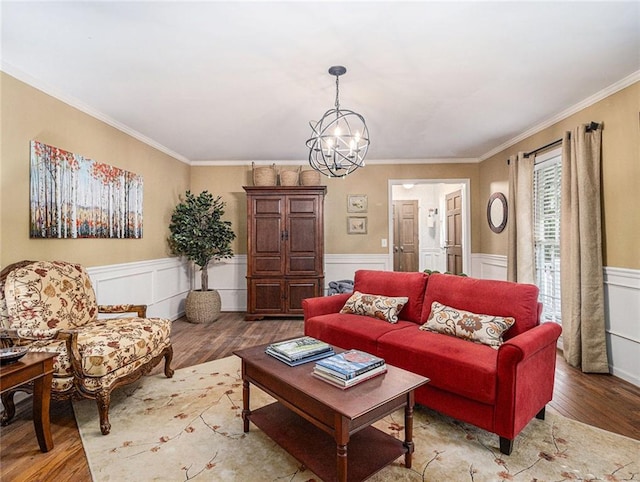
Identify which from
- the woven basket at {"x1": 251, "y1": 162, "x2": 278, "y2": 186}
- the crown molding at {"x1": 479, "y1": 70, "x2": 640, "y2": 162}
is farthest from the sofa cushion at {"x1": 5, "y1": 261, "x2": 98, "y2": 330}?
the crown molding at {"x1": 479, "y1": 70, "x2": 640, "y2": 162}

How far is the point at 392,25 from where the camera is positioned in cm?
206

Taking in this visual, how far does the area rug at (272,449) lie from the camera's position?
1754 mm

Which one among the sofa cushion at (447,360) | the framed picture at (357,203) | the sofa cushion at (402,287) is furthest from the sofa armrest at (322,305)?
the framed picture at (357,203)

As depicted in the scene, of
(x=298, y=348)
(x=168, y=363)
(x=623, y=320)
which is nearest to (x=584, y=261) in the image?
(x=623, y=320)

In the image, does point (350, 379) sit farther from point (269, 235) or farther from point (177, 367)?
point (269, 235)

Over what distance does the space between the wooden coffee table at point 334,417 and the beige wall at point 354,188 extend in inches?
149

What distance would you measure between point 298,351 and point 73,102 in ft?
10.1

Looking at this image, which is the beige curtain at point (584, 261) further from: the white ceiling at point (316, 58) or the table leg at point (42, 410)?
the table leg at point (42, 410)

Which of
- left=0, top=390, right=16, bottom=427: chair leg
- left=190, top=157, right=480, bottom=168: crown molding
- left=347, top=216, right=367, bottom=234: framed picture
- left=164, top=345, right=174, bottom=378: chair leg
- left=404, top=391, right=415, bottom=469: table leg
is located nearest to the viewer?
left=404, top=391, right=415, bottom=469: table leg

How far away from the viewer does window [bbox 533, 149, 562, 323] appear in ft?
12.3

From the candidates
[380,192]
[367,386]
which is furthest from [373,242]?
[367,386]

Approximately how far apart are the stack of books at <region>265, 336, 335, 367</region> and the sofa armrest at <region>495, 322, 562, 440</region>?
966mm

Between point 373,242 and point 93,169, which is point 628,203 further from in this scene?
point 93,169

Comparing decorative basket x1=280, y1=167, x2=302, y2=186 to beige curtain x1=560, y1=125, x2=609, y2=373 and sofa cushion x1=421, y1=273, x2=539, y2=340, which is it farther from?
beige curtain x1=560, y1=125, x2=609, y2=373
